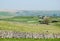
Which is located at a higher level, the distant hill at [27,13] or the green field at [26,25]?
the distant hill at [27,13]

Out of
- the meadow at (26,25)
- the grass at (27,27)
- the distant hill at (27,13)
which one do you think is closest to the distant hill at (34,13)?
the distant hill at (27,13)

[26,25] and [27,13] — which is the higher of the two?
[27,13]

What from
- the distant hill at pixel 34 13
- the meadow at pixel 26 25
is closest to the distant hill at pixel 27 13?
the distant hill at pixel 34 13

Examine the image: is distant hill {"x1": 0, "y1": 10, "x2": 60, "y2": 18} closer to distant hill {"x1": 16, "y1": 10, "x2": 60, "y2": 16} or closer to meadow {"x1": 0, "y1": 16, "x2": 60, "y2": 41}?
distant hill {"x1": 16, "y1": 10, "x2": 60, "y2": 16}

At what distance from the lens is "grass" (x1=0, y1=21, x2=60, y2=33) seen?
14.3 ft

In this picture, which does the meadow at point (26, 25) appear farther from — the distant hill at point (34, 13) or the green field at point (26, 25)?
the distant hill at point (34, 13)

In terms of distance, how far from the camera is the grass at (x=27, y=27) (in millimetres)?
4348

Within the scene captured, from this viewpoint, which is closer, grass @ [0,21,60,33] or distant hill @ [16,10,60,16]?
grass @ [0,21,60,33]

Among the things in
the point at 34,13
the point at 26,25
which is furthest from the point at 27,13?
the point at 26,25

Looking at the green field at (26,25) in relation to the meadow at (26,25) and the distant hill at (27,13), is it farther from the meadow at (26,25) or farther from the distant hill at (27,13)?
the distant hill at (27,13)

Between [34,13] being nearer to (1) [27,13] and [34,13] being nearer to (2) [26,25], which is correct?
(1) [27,13]

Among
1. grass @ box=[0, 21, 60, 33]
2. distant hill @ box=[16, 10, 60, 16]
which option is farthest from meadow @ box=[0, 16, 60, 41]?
distant hill @ box=[16, 10, 60, 16]

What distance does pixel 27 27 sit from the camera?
448 cm

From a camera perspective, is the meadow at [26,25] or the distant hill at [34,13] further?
the distant hill at [34,13]
